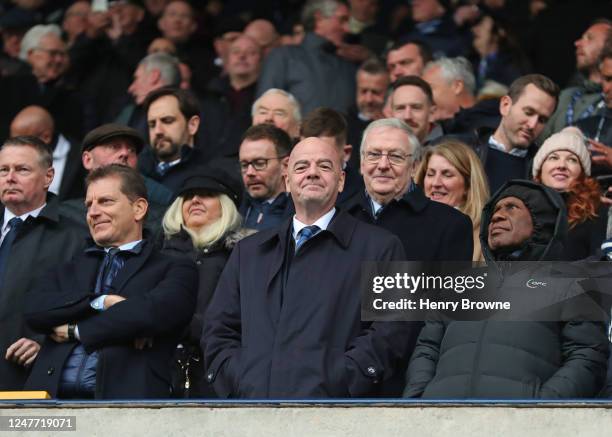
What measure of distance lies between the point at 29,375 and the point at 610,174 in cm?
385

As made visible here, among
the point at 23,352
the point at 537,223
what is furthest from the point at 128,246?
the point at 537,223

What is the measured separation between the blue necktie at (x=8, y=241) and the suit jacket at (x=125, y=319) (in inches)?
26.4

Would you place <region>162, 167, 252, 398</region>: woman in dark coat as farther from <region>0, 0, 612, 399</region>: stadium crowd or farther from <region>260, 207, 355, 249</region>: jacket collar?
<region>260, 207, 355, 249</region>: jacket collar

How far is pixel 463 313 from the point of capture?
8.27 m

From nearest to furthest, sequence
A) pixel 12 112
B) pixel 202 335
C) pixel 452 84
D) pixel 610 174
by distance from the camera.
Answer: pixel 202 335 < pixel 610 174 < pixel 452 84 < pixel 12 112

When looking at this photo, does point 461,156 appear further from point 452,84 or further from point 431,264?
point 452,84

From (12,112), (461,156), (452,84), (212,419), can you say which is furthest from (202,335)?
(12,112)

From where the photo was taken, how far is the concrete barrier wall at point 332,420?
770 centimetres

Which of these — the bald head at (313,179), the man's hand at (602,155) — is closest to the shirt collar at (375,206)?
the bald head at (313,179)

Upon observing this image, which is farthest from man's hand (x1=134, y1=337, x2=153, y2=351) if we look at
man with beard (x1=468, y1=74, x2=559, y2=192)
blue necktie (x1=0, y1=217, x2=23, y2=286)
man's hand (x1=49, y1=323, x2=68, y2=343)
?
man with beard (x1=468, y1=74, x2=559, y2=192)

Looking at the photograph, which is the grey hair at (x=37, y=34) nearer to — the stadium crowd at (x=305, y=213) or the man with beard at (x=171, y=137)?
the stadium crowd at (x=305, y=213)

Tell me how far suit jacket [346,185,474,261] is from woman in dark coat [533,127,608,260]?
1.90ft

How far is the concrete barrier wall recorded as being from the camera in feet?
25.2

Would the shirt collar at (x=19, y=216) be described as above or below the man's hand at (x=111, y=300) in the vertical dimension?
above
